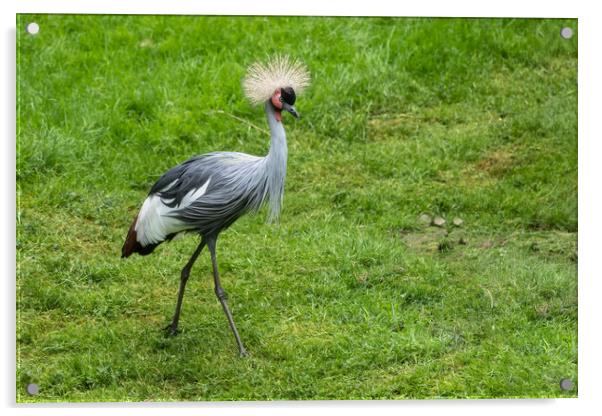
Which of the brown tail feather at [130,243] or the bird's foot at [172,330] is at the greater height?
the brown tail feather at [130,243]

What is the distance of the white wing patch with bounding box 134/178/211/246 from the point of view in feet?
15.3

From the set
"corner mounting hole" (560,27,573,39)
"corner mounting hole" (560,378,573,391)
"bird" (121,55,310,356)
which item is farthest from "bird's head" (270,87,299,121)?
"corner mounting hole" (560,378,573,391)

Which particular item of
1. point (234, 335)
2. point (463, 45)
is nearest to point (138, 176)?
point (234, 335)

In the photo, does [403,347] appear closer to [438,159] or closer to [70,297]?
[438,159]

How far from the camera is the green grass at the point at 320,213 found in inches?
186

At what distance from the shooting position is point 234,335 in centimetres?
482

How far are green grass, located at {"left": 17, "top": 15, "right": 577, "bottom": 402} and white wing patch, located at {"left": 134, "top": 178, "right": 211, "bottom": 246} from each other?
0.28 m

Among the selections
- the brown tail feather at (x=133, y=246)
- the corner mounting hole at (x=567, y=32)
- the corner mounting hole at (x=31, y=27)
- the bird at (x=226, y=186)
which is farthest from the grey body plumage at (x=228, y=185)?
the corner mounting hole at (x=567, y=32)

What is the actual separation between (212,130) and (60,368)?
1.17m

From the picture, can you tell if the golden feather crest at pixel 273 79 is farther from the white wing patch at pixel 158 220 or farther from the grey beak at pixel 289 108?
the white wing patch at pixel 158 220

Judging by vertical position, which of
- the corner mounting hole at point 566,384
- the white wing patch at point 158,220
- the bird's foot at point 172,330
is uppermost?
the white wing patch at point 158,220

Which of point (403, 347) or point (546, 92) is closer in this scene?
point (403, 347)

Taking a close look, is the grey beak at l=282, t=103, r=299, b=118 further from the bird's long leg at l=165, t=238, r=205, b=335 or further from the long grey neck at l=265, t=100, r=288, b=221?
the bird's long leg at l=165, t=238, r=205, b=335

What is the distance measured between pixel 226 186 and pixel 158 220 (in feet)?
1.03
